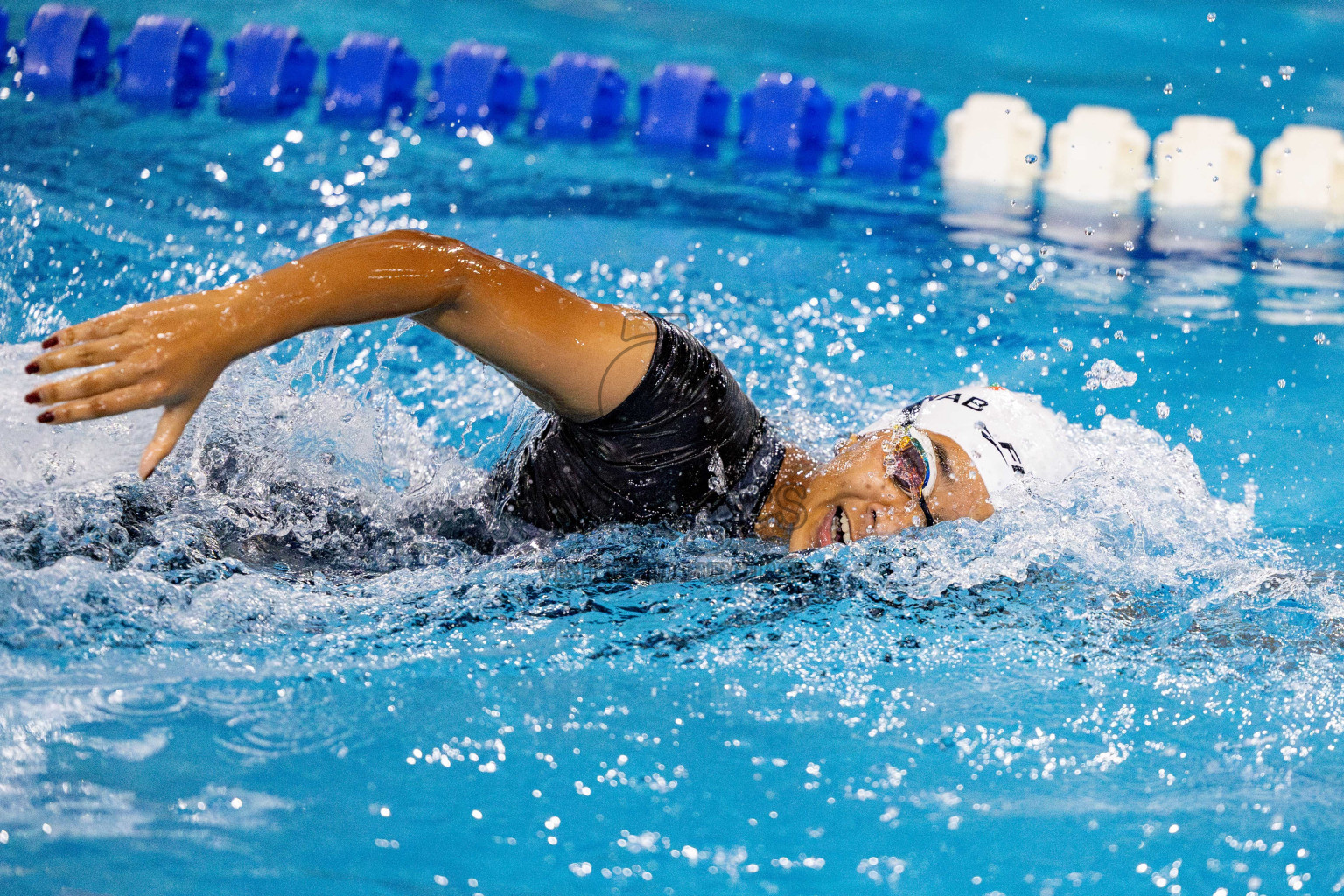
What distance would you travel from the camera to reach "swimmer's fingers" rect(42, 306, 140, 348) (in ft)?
5.18

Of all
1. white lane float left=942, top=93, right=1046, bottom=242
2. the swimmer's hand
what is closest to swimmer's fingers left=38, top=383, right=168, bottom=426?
the swimmer's hand

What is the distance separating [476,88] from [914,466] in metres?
3.92

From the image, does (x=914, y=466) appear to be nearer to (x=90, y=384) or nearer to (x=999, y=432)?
(x=999, y=432)

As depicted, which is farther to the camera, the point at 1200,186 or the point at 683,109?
the point at 683,109

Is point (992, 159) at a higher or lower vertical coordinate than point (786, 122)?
lower

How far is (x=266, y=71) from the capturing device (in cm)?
568

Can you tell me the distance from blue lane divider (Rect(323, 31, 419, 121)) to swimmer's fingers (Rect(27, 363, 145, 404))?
424 cm

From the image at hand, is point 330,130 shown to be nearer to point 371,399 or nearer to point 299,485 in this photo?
point 371,399

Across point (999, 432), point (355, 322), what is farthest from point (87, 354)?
point (999, 432)

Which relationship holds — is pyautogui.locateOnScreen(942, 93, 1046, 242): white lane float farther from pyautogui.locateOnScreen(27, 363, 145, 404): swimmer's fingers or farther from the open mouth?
pyautogui.locateOnScreen(27, 363, 145, 404): swimmer's fingers

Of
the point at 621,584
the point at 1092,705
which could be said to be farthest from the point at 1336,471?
the point at 621,584

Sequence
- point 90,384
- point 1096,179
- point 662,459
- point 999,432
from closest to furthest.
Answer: point 90,384, point 662,459, point 999,432, point 1096,179

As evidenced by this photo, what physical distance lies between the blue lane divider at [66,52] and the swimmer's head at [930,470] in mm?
4497

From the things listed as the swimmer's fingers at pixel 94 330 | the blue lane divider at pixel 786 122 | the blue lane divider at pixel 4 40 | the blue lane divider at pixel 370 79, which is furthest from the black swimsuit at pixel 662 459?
the blue lane divider at pixel 4 40
